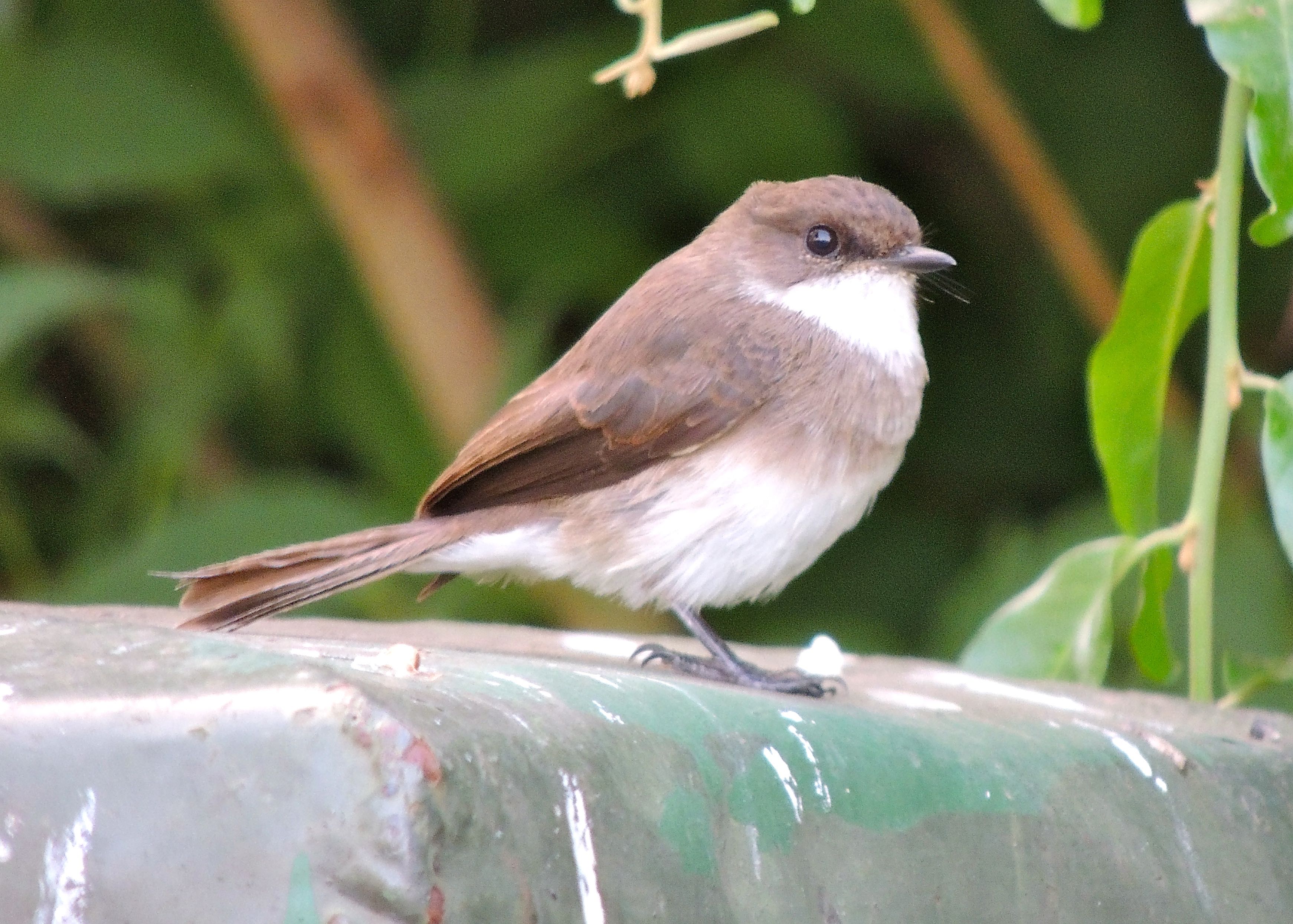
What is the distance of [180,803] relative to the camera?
1481 mm

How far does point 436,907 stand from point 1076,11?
181 centimetres

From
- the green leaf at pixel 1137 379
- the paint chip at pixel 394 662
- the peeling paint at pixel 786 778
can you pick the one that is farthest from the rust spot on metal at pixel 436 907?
the green leaf at pixel 1137 379

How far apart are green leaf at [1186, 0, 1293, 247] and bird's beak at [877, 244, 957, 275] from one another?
2.57 feet

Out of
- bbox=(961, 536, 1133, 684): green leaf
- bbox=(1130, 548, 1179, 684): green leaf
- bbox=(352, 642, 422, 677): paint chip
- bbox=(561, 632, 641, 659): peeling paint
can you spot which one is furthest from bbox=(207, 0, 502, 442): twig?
bbox=(352, 642, 422, 677): paint chip

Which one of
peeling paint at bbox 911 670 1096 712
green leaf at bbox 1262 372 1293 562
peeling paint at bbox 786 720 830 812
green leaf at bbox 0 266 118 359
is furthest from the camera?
green leaf at bbox 0 266 118 359

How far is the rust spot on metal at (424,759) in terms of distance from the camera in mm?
1460

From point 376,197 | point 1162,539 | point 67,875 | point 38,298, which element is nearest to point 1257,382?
point 1162,539

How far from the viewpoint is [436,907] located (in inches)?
56.7

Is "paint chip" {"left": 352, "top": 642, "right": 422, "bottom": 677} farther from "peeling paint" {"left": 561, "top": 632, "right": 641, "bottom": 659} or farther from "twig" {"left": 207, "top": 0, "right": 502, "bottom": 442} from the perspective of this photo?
"twig" {"left": 207, "top": 0, "right": 502, "bottom": 442}

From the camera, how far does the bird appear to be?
3086mm

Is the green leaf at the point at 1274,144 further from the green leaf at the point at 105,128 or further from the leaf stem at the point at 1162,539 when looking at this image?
the green leaf at the point at 105,128

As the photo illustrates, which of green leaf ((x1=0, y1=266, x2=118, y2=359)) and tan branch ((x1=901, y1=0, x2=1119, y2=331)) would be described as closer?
green leaf ((x1=0, y1=266, x2=118, y2=359))

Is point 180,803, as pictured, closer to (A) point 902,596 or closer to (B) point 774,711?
A: (B) point 774,711

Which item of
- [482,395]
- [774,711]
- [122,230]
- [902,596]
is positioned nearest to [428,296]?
[482,395]
